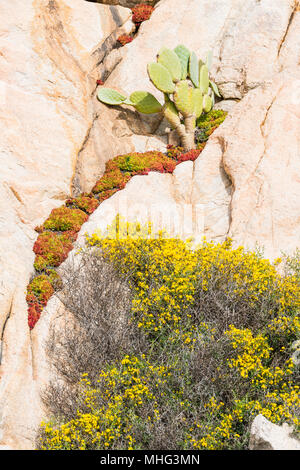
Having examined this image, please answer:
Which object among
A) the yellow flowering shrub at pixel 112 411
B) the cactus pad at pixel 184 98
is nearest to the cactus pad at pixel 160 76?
the cactus pad at pixel 184 98

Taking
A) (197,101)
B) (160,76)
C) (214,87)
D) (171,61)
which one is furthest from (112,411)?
(214,87)

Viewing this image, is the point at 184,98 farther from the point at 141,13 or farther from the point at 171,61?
the point at 141,13

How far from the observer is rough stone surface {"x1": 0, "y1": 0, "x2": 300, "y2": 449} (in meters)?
8.98

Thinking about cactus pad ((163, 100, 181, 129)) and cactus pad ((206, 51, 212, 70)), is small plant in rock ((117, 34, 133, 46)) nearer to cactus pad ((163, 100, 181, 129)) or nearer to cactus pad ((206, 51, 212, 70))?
cactus pad ((206, 51, 212, 70))

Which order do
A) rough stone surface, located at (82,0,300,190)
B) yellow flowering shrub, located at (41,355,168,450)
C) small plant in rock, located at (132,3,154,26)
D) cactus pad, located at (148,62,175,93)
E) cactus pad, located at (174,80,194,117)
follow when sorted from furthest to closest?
1. small plant in rock, located at (132,3,154,26)
2. rough stone surface, located at (82,0,300,190)
3. cactus pad, located at (174,80,194,117)
4. cactus pad, located at (148,62,175,93)
5. yellow flowering shrub, located at (41,355,168,450)

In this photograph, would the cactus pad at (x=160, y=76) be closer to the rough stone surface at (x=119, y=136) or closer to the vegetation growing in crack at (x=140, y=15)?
the rough stone surface at (x=119, y=136)

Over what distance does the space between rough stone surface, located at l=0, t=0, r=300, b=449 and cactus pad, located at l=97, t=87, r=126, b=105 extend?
290 mm

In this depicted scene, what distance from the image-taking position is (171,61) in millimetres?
13594

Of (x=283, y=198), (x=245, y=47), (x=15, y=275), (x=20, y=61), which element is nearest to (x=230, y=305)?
(x=283, y=198)

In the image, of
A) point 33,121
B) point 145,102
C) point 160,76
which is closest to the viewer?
point 33,121

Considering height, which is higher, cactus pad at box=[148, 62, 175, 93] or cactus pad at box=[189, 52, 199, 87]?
cactus pad at box=[189, 52, 199, 87]

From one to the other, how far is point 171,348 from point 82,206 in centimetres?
602

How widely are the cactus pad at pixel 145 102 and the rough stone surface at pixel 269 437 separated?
1166cm

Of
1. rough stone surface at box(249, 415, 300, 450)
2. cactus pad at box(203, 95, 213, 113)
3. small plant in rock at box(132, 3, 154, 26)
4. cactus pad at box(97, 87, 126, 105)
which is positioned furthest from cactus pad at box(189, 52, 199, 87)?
rough stone surface at box(249, 415, 300, 450)
